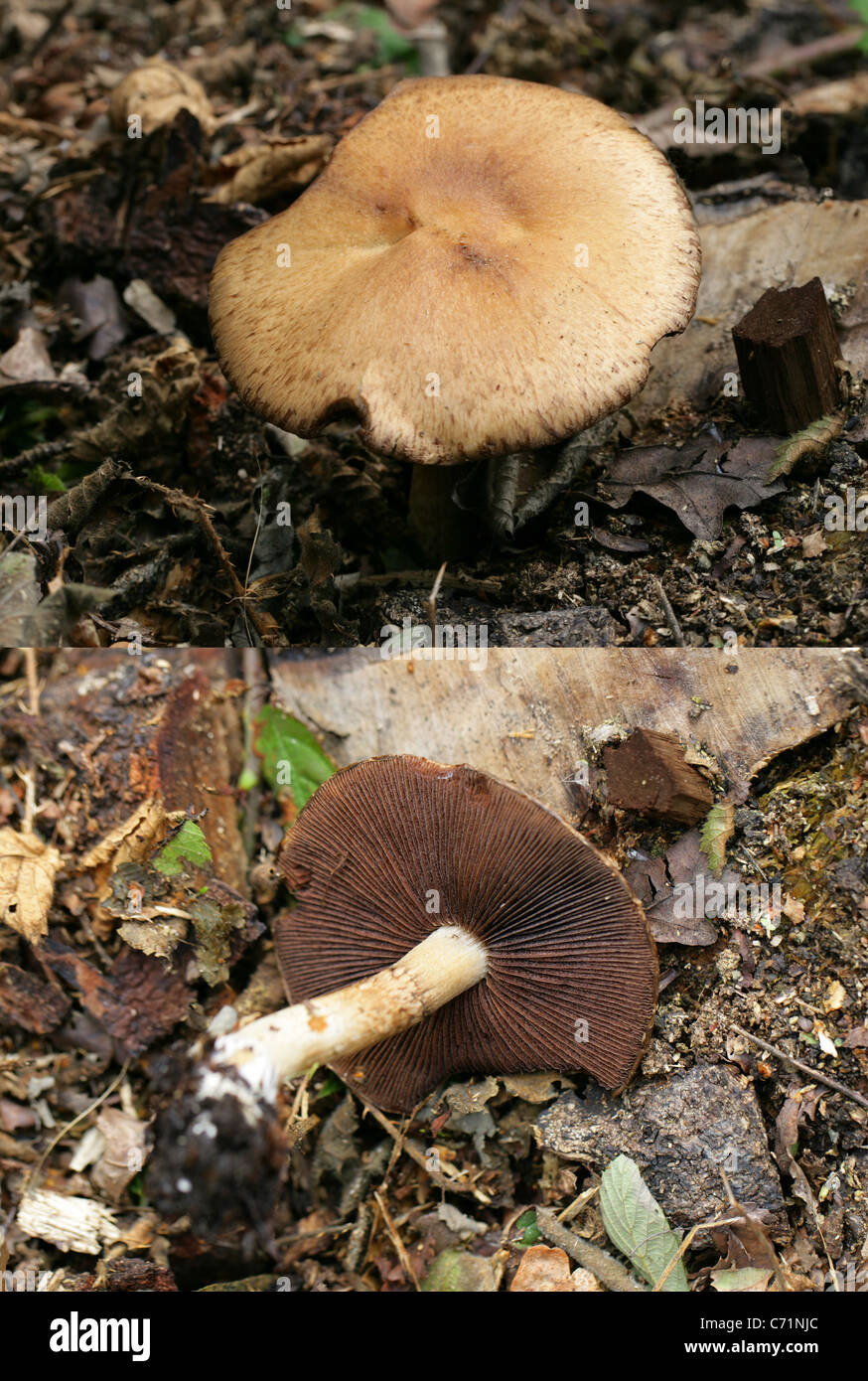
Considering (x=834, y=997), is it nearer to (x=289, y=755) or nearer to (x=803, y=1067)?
(x=803, y=1067)

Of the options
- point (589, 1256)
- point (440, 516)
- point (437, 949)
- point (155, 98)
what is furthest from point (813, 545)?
point (155, 98)

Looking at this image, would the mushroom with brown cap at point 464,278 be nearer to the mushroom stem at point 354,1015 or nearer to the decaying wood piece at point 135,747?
the decaying wood piece at point 135,747

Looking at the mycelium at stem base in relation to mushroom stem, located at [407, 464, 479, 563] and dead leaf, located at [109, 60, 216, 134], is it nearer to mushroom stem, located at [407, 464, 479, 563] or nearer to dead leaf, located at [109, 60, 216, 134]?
mushroom stem, located at [407, 464, 479, 563]

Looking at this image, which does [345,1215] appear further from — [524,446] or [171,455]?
[171,455]

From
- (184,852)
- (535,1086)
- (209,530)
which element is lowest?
(535,1086)

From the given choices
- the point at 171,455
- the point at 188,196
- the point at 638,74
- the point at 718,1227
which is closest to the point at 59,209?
the point at 188,196

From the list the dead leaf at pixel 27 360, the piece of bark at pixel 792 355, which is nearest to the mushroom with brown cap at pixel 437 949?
the piece of bark at pixel 792 355

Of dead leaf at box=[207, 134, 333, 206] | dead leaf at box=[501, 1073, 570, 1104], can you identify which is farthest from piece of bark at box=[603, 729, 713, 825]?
dead leaf at box=[207, 134, 333, 206]
